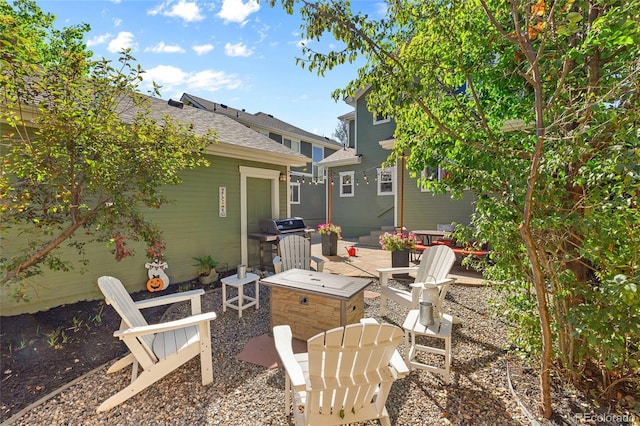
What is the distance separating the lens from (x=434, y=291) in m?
2.78

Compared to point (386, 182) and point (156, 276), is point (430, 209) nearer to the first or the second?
point (386, 182)

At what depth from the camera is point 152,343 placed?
2.64 m

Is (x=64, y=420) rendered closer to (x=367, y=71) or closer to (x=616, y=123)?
(x=367, y=71)

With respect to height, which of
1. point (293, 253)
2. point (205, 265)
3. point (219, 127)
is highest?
point (219, 127)

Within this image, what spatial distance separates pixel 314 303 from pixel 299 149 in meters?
14.8

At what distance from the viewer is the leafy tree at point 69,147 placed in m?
2.65

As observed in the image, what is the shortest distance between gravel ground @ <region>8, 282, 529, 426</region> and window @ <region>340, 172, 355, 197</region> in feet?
32.7

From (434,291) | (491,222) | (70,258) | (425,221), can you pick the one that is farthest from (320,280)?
(425,221)

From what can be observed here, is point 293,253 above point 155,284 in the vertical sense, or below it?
above

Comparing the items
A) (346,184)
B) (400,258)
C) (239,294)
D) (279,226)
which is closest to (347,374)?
(239,294)

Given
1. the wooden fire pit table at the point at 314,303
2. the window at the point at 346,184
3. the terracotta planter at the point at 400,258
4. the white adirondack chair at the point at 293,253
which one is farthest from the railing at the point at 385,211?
the wooden fire pit table at the point at 314,303

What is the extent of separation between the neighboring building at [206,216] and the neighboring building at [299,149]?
7.23 m

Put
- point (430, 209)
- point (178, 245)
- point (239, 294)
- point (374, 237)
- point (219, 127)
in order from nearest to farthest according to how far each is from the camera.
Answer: point (239, 294), point (178, 245), point (219, 127), point (430, 209), point (374, 237)

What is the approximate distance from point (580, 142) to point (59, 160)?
4.57m
